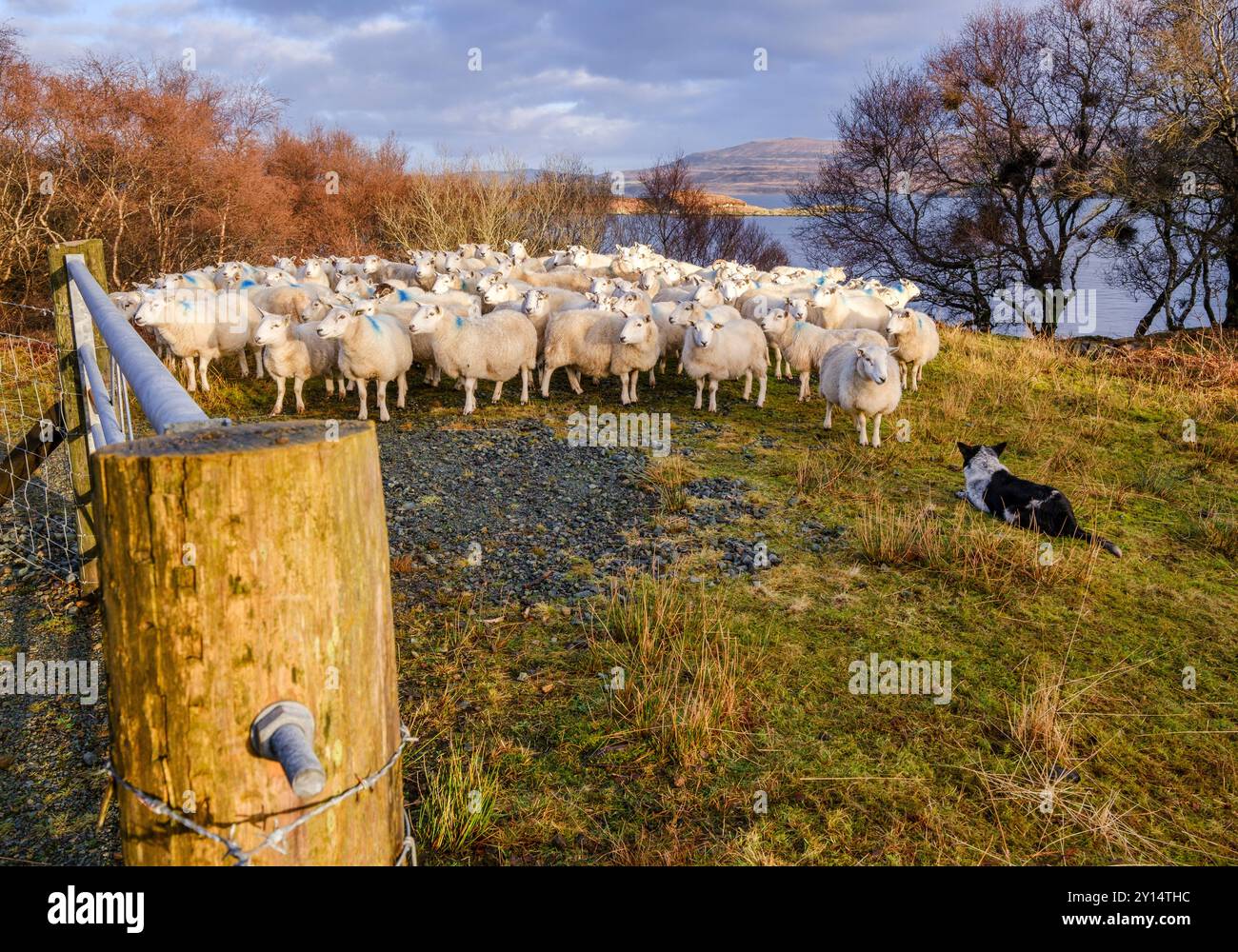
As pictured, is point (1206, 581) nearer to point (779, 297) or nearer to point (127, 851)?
point (127, 851)

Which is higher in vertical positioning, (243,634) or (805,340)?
(805,340)

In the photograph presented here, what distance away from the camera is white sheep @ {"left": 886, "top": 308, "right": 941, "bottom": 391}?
1195cm

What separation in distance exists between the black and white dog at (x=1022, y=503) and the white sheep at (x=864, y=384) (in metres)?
1.57

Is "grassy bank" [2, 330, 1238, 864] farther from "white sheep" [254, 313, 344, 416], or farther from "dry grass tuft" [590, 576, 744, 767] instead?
"white sheep" [254, 313, 344, 416]

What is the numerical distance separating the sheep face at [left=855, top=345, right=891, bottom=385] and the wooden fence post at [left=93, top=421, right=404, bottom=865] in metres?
8.29

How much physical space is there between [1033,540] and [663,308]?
744cm

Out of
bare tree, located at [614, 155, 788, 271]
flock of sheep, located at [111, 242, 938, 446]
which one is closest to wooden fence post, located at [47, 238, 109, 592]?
flock of sheep, located at [111, 242, 938, 446]

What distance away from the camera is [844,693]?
15.6 ft

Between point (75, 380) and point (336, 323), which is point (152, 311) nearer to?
point (336, 323)

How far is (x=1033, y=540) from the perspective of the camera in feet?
21.8

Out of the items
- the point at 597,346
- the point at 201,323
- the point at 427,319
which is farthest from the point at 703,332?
the point at 201,323

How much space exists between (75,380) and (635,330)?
7393 mm

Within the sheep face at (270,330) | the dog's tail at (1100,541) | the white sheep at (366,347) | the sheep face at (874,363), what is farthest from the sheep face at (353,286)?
the dog's tail at (1100,541)

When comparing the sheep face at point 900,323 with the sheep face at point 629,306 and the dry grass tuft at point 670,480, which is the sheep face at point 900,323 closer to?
the sheep face at point 629,306
